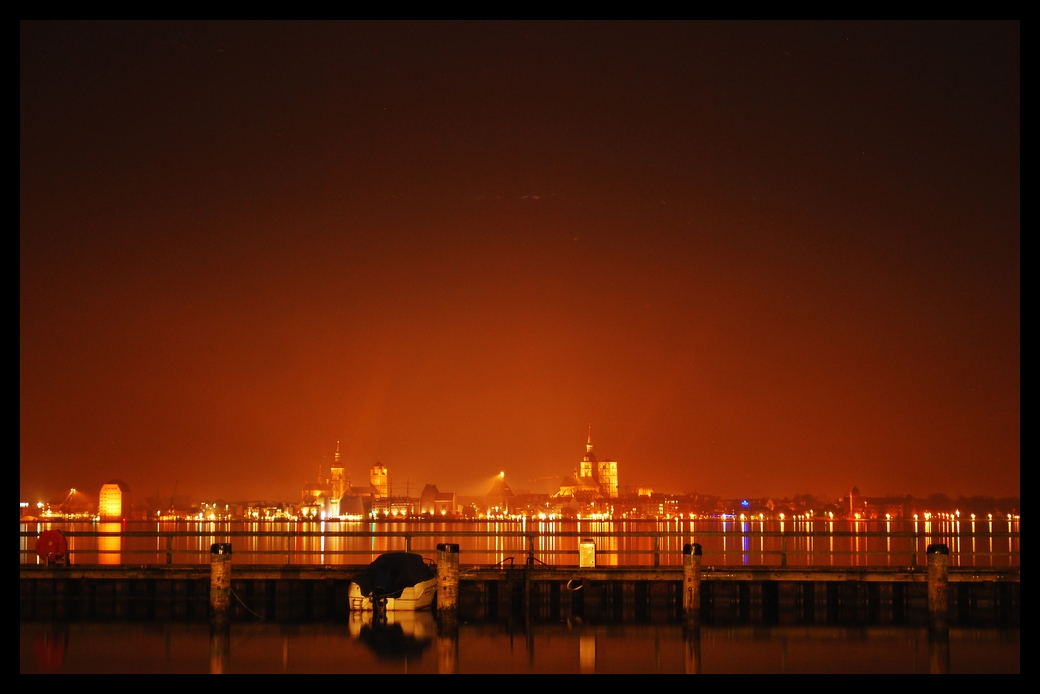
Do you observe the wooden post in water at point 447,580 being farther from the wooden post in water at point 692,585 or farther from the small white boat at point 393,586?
the wooden post in water at point 692,585

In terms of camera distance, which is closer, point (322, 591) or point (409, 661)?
point (409, 661)

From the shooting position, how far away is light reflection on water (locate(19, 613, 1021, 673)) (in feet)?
76.9

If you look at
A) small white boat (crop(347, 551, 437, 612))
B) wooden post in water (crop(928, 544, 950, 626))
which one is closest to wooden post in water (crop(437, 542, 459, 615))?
small white boat (crop(347, 551, 437, 612))

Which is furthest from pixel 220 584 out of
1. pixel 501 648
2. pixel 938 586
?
pixel 938 586

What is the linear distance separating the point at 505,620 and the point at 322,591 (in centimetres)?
540

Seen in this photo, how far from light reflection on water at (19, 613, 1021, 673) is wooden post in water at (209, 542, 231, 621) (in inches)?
18.7

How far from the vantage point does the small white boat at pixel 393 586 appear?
29.4 m

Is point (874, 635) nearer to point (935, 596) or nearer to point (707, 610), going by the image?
point (935, 596)

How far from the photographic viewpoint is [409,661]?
23859mm

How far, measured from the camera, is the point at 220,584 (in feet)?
89.2

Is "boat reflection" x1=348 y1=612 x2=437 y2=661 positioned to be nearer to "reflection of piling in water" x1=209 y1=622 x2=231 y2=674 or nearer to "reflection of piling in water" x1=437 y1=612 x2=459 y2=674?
"reflection of piling in water" x1=437 y1=612 x2=459 y2=674
